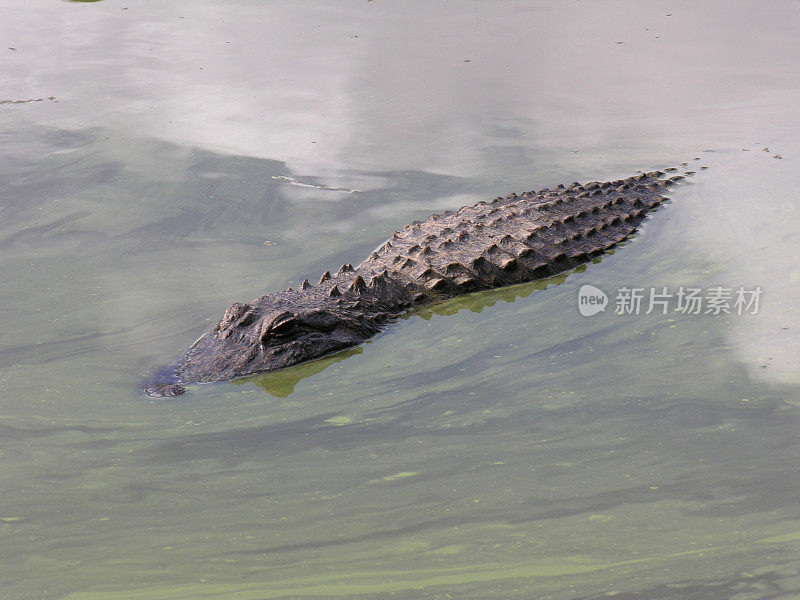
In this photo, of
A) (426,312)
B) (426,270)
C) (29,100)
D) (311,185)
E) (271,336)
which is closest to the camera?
(271,336)

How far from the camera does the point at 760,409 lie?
14.0ft

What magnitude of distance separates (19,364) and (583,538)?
3.57 m

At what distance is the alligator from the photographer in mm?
5195

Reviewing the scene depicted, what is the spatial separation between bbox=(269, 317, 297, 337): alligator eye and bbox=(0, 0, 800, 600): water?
0.27 meters

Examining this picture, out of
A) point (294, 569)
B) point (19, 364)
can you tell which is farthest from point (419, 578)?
point (19, 364)

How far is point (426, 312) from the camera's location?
592 centimetres

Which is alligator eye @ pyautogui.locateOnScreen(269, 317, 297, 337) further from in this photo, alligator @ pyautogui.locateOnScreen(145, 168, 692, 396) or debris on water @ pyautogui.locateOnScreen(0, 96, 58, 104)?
debris on water @ pyautogui.locateOnScreen(0, 96, 58, 104)

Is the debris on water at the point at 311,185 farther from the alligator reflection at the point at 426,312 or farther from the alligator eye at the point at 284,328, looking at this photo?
the alligator eye at the point at 284,328

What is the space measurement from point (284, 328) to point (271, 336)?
10 cm

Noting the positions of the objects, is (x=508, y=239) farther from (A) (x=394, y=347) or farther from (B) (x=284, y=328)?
(B) (x=284, y=328)

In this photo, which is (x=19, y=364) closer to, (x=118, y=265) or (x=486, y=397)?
(x=118, y=265)

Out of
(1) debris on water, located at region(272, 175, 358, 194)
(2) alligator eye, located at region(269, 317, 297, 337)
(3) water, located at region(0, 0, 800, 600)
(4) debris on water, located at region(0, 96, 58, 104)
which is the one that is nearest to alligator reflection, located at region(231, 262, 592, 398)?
(3) water, located at region(0, 0, 800, 600)

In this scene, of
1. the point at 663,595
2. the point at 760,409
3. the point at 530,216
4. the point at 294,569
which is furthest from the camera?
the point at 530,216

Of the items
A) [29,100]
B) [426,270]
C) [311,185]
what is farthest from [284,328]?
[29,100]
